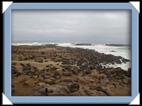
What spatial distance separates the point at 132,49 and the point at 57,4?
0.53 metres

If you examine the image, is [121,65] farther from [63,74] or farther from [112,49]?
[63,74]

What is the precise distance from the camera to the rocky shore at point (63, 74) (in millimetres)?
8938

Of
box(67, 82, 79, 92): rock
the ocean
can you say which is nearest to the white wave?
the ocean

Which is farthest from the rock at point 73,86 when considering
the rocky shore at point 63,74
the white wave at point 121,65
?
the white wave at point 121,65

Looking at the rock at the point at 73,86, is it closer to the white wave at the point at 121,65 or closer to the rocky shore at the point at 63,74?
the rocky shore at the point at 63,74

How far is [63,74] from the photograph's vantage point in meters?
8.95

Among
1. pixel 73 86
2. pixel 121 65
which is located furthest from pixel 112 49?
pixel 73 86

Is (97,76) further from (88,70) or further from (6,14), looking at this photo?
(6,14)

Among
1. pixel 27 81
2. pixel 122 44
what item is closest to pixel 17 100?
pixel 27 81

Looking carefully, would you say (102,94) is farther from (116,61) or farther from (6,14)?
(6,14)

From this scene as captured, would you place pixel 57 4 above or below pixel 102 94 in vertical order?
above

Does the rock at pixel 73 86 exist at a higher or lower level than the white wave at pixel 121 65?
lower

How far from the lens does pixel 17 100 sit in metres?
8.93

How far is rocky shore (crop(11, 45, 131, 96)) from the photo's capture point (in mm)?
8938
